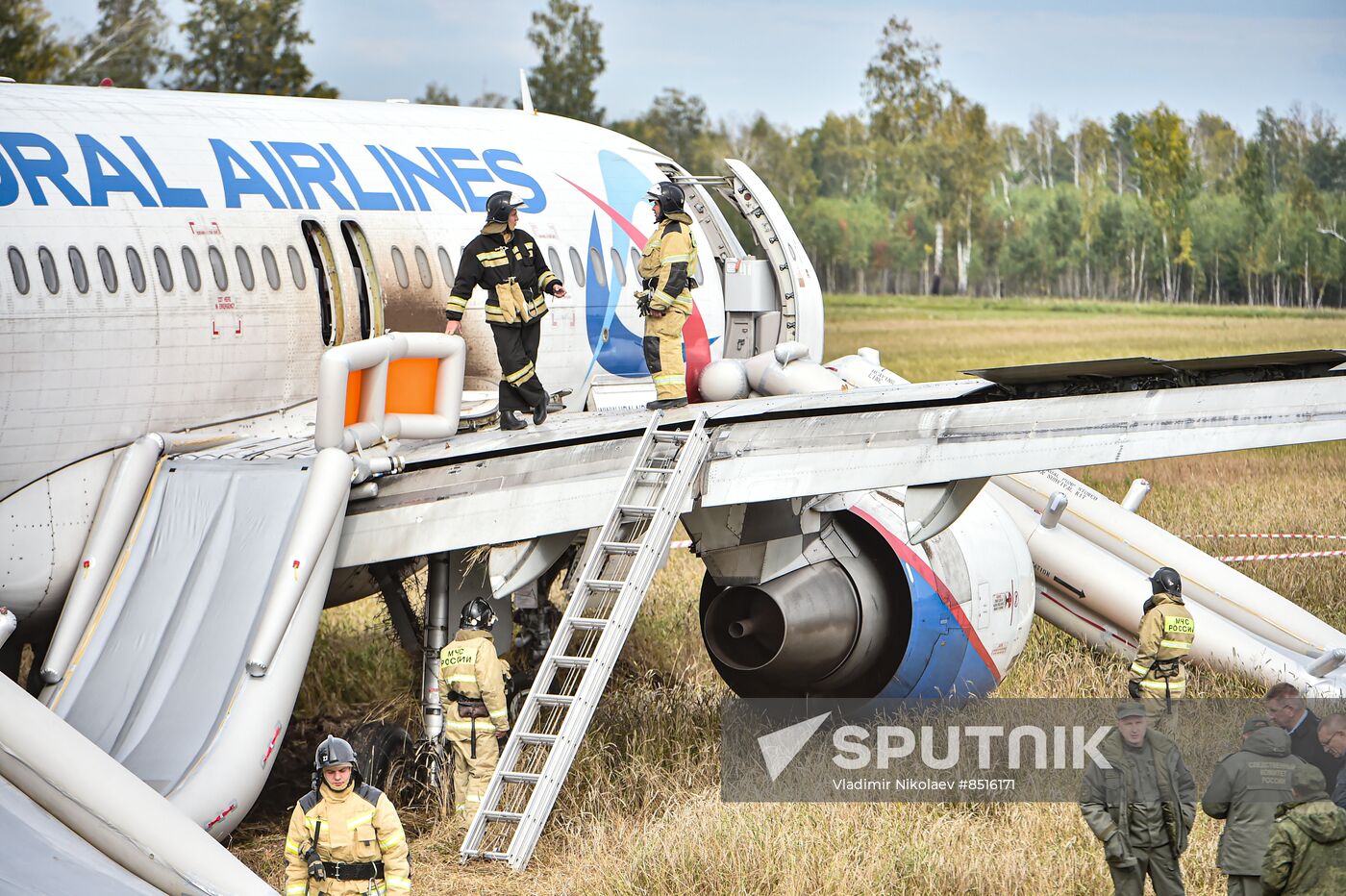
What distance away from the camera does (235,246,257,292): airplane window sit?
1315 centimetres

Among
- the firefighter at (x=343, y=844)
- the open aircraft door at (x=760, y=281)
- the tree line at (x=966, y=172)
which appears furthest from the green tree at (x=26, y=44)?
the firefighter at (x=343, y=844)

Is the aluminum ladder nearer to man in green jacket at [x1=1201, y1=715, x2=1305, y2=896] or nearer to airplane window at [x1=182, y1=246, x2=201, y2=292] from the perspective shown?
man in green jacket at [x1=1201, y1=715, x2=1305, y2=896]

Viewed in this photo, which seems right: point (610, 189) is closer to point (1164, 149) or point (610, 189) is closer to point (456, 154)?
point (456, 154)

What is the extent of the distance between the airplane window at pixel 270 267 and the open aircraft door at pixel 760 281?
212 inches

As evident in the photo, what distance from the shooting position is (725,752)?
44.8 ft

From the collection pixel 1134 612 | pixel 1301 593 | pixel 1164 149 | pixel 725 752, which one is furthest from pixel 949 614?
pixel 1164 149

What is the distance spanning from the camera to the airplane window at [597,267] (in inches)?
638

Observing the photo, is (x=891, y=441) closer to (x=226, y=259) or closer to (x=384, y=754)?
(x=384, y=754)

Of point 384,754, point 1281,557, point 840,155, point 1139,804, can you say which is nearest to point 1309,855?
point 1139,804

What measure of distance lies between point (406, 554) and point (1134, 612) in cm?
830

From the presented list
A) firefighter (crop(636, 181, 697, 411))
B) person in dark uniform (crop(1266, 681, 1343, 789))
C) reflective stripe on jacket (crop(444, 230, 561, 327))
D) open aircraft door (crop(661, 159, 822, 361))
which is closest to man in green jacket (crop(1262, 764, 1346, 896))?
person in dark uniform (crop(1266, 681, 1343, 789))

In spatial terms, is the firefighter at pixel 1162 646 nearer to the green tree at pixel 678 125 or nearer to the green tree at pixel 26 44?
the green tree at pixel 26 44

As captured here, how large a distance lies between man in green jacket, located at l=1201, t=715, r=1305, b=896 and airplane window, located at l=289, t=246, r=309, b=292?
7.92 m

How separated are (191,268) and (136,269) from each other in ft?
1.66
